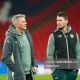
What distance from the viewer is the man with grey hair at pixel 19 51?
6.73m

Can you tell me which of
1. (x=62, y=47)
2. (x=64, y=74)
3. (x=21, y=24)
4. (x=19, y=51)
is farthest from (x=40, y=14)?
(x=19, y=51)

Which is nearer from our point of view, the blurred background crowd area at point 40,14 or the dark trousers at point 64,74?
the dark trousers at point 64,74

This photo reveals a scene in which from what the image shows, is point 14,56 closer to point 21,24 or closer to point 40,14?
point 21,24

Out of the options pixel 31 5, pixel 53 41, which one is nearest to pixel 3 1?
pixel 31 5

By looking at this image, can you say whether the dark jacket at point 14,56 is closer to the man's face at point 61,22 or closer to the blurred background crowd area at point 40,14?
the man's face at point 61,22

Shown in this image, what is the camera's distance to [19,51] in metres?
6.80

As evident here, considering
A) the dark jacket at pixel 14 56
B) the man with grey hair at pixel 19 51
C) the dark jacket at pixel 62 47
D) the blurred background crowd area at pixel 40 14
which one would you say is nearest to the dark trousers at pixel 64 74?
the dark jacket at pixel 62 47

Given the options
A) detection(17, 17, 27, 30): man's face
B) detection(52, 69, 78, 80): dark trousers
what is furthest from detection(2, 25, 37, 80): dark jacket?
detection(52, 69, 78, 80): dark trousers

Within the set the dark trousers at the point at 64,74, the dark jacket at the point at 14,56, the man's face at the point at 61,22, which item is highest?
the man's face at the point at 61,22

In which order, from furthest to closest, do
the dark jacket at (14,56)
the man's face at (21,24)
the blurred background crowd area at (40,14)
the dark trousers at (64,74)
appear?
1. the blurred background crowd area at (40,14)
2. the dark trousers at (64,74)
3. the man's face at (21,24)
4. the dark jacket at (14,56)

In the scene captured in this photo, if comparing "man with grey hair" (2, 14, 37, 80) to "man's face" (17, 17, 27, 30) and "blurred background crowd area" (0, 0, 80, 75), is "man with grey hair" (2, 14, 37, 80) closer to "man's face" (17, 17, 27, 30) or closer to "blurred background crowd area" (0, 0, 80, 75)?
"man's face" (17, 17, 27, 30)

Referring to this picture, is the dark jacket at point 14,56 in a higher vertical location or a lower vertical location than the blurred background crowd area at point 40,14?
lower

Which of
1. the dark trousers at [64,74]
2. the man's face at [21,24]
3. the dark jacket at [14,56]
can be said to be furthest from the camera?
the dark trousers at [64,74]

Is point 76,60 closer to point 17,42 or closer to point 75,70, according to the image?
point 75,70
